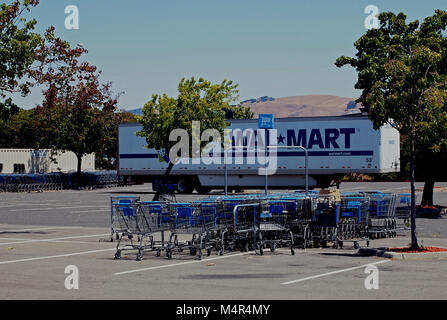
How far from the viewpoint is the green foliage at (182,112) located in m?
29.9

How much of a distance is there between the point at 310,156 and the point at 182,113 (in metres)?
16.9

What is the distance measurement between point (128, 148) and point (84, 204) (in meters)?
14.5

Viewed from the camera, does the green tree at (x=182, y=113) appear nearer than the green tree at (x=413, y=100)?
No

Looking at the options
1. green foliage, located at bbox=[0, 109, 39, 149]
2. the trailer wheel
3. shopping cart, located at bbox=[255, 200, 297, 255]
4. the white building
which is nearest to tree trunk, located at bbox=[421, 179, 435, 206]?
shopping cart, located at bbox=[255, 200, 297, 255]

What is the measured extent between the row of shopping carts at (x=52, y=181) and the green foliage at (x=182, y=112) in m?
25.9

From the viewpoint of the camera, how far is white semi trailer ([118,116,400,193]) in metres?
44.4

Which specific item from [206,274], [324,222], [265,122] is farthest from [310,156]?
[206,274]

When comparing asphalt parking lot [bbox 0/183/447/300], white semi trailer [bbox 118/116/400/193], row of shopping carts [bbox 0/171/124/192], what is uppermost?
white semi trailer [bbox 118/116/400/193]

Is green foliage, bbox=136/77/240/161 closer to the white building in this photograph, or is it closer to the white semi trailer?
→ the white semi trailer

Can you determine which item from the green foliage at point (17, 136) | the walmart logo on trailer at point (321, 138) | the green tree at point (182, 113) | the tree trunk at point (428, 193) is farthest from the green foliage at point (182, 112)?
the green foliage at point (17, 136)

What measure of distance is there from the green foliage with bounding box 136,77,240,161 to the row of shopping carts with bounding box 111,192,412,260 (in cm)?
1222

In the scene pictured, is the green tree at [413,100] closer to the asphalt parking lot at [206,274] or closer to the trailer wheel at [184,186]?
the asphalt parking lot at [206,274]
